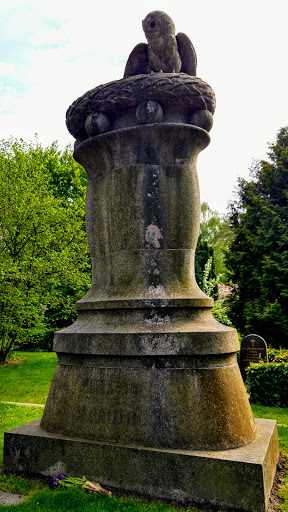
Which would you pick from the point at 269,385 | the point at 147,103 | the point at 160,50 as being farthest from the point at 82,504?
the point at 269,385

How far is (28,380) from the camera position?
11984 millimetres

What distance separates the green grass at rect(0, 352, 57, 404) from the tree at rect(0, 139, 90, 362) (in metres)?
1.06

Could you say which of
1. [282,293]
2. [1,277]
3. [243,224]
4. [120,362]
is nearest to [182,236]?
[120,362]

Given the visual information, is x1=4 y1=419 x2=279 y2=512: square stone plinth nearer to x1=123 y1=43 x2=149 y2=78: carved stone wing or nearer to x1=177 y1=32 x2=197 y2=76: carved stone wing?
x1=123 y1=43 x2=149 y2=78: carved stone wing

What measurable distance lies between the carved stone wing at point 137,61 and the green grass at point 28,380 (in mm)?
7049

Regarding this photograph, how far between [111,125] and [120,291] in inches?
72.9

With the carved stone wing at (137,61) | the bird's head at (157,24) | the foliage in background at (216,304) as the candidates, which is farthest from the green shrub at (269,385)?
the bird's head at (157,24)

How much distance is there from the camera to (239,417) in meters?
3.56

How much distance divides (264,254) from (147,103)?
13.8 m

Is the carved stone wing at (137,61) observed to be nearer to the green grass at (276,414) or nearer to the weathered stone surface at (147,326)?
the weathered stone surface at (147,326)

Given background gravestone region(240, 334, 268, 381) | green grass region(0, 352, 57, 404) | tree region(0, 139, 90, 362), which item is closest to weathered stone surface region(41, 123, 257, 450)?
green grass region(0, 352, 57, 404)

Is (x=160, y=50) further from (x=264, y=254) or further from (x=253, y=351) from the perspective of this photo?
(x=264, y=254)

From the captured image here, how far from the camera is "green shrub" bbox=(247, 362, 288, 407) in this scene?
8867 mm

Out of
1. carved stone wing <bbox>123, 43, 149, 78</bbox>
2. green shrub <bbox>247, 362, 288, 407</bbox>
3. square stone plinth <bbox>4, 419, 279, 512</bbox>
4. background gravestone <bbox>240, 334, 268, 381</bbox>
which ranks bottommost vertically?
green shrub <bbox>247, 362, 288, 407</bbox>
